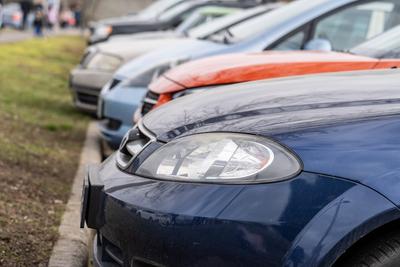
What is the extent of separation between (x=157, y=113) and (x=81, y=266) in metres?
1.04

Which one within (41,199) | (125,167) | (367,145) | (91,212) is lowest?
(41,199)

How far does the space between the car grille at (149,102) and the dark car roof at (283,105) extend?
1519mm

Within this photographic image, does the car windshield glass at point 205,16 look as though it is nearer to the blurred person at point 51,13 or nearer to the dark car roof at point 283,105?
the dark car roof at point 283,105

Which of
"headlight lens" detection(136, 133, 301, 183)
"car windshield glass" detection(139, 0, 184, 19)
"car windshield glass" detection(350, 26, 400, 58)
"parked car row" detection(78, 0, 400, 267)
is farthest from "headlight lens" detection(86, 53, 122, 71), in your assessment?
"car windshield glass" detection(139, 0, 184, 19)

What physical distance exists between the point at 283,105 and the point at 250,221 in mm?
616

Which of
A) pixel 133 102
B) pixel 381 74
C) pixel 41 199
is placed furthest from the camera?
pixel 133 102

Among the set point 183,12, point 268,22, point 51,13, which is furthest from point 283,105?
point 51,13

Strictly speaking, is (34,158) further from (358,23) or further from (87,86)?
(358,23)

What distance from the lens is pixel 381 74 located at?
330 centimetres

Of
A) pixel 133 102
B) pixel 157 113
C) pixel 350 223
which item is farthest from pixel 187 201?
pixel 133 102

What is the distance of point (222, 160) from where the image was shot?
257 cm

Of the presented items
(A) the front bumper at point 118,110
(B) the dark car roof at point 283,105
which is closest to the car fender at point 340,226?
(B) the dark car roof at point 283,105

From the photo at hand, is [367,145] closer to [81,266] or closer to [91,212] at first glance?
[91,212]

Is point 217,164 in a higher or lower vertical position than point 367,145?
lower
